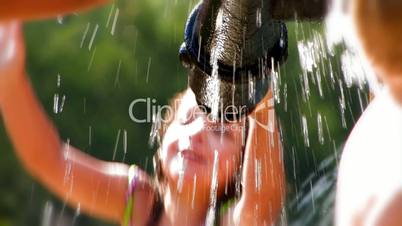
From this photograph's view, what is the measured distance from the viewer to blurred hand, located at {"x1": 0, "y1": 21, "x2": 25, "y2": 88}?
115 centimetres

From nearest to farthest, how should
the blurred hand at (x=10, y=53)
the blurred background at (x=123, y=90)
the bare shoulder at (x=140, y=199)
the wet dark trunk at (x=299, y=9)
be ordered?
the wet dark trunk at (x=299, y=9), the blurred hand at (x=10, y=53), the bare shoulder at (x=140, y=199), the blurred background at (x=123, y=90)

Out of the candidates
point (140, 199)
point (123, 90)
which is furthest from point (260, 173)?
point (123, 90)

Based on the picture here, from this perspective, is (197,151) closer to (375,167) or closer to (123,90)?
(375,167)

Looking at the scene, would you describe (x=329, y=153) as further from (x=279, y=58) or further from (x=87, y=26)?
(x=279, y=58)

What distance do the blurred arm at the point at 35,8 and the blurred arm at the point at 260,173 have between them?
0.67 meters

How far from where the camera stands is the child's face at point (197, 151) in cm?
141

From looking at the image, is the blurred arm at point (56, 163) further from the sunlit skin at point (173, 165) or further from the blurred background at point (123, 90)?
the blurred background at point (123, 90)

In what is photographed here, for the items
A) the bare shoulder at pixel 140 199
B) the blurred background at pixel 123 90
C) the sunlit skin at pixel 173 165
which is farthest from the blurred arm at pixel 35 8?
the blurred background at pixel 123 90

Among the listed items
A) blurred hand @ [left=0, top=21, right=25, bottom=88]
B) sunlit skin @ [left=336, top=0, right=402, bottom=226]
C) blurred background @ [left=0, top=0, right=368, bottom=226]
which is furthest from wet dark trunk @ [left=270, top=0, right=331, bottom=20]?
blurred background @ [left=0, top=0, right=368, bottom=226]

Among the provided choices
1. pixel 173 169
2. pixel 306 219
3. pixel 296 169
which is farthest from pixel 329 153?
pixel 173 169

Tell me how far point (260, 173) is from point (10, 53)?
461 mm

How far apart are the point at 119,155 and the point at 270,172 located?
1451 mm

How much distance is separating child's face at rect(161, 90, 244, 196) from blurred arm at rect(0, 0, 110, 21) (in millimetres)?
706

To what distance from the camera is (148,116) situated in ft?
8.68
